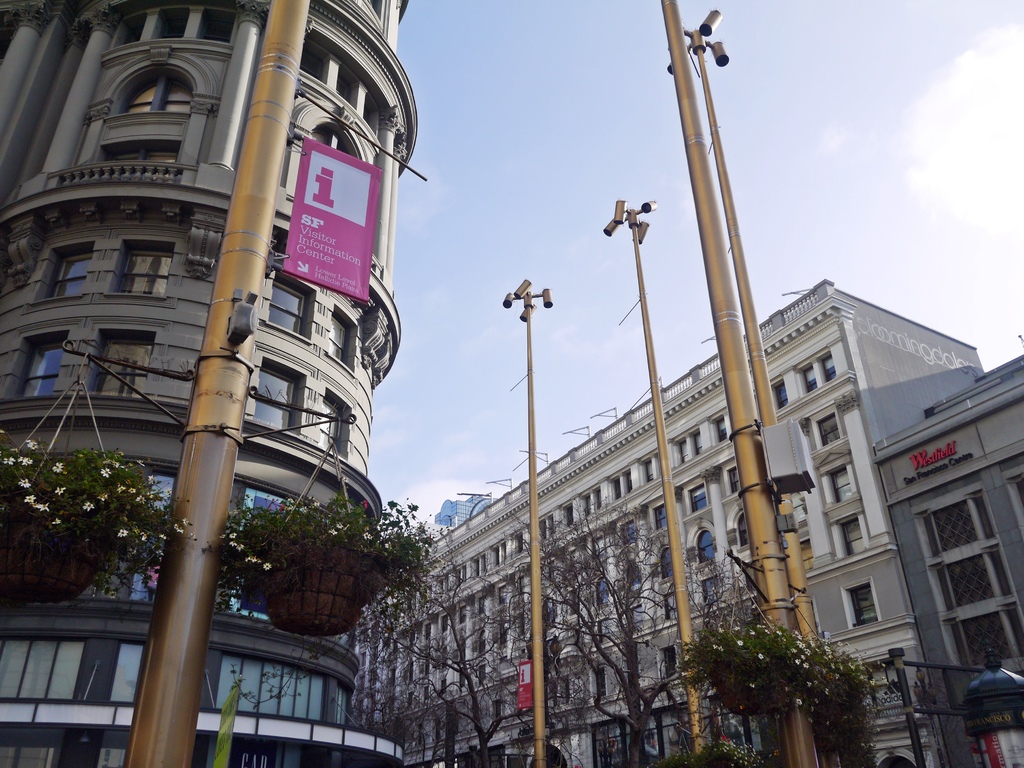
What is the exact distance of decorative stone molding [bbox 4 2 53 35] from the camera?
3256 centimetres

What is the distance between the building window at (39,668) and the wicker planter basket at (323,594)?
57.1 feet

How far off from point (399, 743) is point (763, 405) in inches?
806

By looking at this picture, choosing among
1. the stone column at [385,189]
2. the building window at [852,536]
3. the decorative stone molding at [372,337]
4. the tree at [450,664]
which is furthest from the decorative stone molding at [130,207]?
the building window at [852,536]

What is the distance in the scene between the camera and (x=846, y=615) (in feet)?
143

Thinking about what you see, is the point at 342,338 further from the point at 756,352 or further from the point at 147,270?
the point at 756,352

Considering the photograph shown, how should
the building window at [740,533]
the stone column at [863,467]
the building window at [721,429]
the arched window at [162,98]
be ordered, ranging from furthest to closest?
the building window at [721,429], the building window at [740,533], the stone column at [863,467], the arched window at [162,98]

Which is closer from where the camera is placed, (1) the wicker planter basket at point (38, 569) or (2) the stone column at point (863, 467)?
(1) the wicker planter basket at point (38, 569)

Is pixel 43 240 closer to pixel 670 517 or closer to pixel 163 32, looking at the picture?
pixel 163 32

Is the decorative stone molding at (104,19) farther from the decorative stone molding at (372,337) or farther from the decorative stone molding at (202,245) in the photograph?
the decorative stone molding at (372,337)

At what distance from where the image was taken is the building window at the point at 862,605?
4284cm

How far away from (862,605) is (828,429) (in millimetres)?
9720

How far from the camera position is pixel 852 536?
45.0m

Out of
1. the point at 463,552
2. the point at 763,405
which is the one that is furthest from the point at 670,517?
the point at 463,552

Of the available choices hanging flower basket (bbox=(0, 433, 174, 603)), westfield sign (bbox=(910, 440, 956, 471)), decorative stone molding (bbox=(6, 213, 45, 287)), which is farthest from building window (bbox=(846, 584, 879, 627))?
hanging flower basket (bbox=(0, 433, 174, 603))
